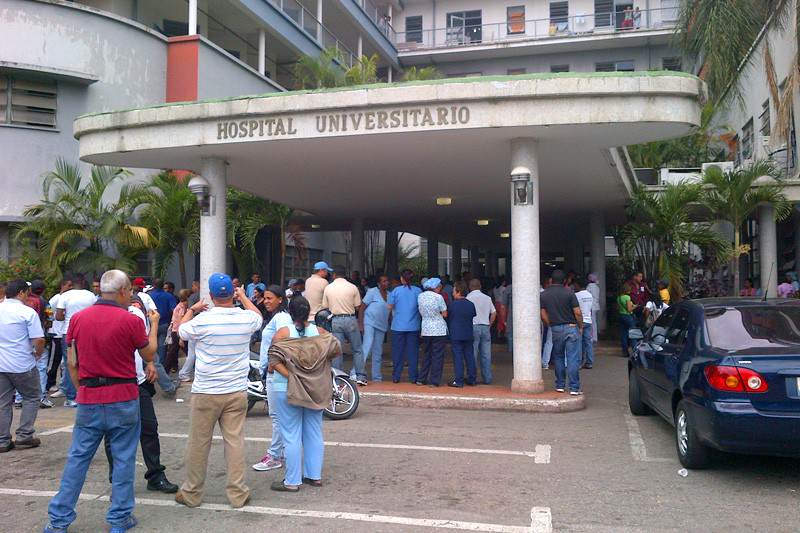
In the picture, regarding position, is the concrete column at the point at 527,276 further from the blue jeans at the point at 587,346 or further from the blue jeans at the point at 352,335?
the blue jeans at the point at 587,346

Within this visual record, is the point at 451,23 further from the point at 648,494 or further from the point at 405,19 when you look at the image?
the point at 648,494

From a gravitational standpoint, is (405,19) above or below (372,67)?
above

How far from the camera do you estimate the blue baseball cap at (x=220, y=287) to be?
5196mm

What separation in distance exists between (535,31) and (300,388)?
32607 millimetres

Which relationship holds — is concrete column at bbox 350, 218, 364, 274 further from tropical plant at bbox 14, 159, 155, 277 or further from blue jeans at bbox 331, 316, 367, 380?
blue jeans at bbox 331, 316, 367, 380

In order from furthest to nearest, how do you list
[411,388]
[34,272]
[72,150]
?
[72,150] < [34,272] < [411,388]

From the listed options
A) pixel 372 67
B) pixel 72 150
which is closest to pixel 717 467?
pixel 72 150

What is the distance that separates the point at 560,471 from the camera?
20.7ft

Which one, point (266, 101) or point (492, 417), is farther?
point (266, 101)

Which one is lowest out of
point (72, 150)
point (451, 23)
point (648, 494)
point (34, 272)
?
point (648, 494)

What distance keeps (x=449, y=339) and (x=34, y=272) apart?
30.5 feet

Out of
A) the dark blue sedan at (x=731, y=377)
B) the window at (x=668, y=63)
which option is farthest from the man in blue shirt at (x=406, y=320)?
the window at (x=668, y=63)

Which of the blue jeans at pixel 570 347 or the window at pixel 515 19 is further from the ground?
the window at pixel 515 19

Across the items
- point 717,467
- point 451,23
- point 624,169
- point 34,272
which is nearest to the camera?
point 717,467
